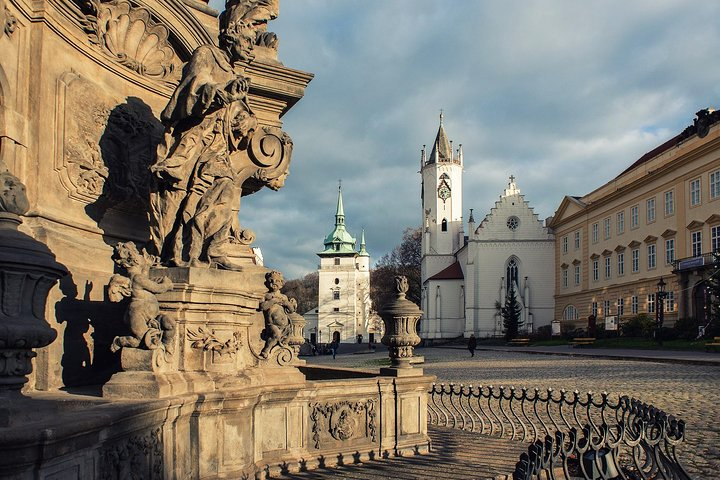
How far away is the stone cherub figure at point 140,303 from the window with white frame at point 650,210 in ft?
166

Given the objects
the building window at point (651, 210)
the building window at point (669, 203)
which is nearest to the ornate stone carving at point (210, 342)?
the building window at point (669, 203)

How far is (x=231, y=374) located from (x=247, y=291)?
0.63m

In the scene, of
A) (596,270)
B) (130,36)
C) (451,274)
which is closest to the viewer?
(130,36)

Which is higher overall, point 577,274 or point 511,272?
point 511,272

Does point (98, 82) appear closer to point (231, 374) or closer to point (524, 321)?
point (231, 374)

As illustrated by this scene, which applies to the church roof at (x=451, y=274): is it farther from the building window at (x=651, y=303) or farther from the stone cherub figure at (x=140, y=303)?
the stone cherub figure at (x=140, y=303)

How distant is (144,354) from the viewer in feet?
14.5

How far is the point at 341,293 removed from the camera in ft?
357

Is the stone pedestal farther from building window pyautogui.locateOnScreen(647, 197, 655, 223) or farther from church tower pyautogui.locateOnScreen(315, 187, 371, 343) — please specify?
church tower pyautogui.locateOnScreen(315, 187, 371, 343)

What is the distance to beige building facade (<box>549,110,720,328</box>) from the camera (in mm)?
41906

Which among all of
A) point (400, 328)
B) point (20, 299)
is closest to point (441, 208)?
point (400, 328)

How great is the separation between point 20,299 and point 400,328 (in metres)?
5.33

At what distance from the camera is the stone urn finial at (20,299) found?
2807 millimetres

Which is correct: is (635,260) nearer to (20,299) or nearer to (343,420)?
(343,420)
